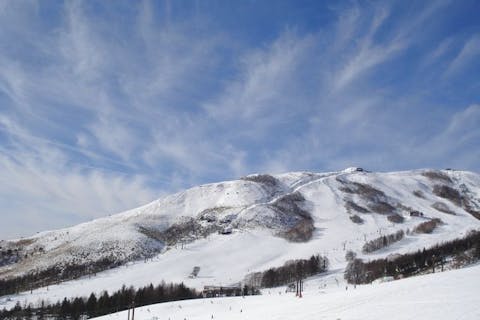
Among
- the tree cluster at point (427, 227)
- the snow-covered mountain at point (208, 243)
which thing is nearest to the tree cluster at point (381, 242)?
the snow-covered mountain at point (208, 243)

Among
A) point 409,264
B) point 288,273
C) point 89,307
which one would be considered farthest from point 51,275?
point 409,264

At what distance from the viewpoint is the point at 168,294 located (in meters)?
82.3

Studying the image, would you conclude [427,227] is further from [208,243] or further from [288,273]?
[208,243]

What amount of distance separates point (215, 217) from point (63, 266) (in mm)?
80959

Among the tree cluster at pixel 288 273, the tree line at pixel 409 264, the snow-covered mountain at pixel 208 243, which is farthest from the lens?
the snow-covered mountain at pixel 208 243

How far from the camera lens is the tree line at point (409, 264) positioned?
278 feet

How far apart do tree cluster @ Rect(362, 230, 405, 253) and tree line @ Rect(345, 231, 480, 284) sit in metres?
16.7

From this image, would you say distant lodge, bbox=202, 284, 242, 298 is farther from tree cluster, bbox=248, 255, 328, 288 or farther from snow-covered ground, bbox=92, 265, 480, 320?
snow-covered ground, bbox=92, 265, 480, 320

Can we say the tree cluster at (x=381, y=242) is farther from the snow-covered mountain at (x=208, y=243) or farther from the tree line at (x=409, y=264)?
the tree line at (x=409, y=264)

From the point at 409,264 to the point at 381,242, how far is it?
40903 millimetres

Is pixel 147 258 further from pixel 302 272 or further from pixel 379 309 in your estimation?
pixel 379 309

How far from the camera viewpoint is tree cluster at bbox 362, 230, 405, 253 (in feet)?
410

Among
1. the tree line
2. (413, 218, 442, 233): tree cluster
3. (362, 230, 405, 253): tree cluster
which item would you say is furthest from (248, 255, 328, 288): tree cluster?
(413, 218, 442, 233): tree cluster

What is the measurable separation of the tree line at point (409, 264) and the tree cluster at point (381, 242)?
16707mm
